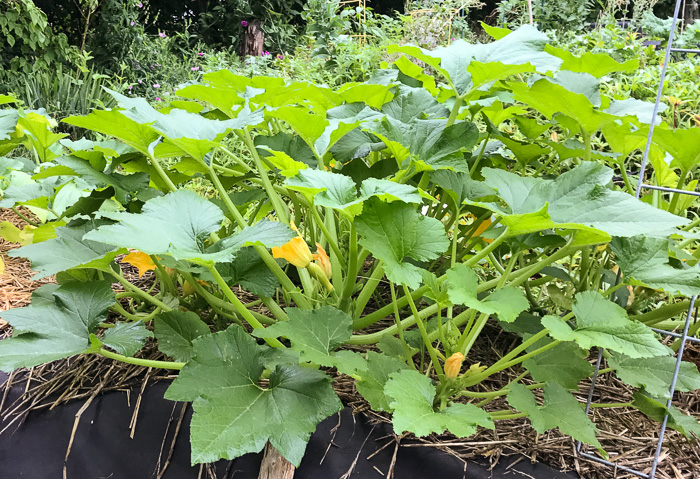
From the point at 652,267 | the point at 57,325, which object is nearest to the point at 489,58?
the point at 652,267

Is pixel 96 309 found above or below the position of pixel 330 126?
below

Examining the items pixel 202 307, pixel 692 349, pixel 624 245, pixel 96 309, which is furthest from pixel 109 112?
pixel 692 349

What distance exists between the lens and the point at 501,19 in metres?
5.11

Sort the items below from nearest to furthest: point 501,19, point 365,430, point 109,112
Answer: point 109,112, point 365,430, point 501,19

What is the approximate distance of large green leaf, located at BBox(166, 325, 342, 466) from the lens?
728mm

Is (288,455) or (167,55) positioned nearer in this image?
(288,455)

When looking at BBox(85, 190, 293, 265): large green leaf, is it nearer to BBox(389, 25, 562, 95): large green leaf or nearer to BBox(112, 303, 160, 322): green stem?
BBox(112, 303, 160, 322): green stem

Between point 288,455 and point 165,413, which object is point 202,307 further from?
point 288,455

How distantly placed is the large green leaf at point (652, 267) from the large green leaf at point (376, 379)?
45cm

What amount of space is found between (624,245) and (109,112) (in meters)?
0.97

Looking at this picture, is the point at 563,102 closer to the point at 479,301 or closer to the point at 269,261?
the point at 479,301

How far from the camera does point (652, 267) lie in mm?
860

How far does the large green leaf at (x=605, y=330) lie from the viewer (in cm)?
74

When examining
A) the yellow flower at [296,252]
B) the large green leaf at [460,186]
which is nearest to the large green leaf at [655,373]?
the large green leaf at [460,186]
